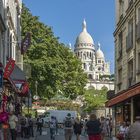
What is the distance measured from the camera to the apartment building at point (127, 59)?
99.5 ft

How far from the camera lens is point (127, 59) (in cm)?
3356

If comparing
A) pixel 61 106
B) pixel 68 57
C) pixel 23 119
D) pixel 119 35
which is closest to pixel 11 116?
pixel 23 119

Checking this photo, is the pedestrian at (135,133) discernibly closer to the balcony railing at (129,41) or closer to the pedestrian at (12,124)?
the pedestrian at (12,124)

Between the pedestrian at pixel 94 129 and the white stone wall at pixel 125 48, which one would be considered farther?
the white stone wall at pixel 125 48

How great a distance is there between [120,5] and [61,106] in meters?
64.9

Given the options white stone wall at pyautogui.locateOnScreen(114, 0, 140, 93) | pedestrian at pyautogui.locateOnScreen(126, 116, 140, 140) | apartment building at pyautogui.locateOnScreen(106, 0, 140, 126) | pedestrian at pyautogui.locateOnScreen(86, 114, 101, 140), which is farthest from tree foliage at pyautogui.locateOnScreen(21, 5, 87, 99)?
pedestrian at pyautogui.locateOnScreen(126, 116, 140, 140)

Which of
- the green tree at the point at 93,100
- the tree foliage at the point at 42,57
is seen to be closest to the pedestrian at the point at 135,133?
the tree foliage at the point at 42,57

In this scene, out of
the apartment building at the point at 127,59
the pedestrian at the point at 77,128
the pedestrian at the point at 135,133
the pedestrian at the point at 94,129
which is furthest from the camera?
the apartment building at the point at 127,59

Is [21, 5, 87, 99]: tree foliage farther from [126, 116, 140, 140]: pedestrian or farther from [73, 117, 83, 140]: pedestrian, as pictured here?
[126, 116, 140, 140]: pedestrian

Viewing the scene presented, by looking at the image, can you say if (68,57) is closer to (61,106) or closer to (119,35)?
(61,106)

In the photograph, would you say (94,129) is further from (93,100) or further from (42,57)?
(93,100)

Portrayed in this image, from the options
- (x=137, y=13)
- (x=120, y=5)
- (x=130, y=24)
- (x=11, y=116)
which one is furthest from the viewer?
(x=120, y=5)

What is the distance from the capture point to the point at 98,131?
22312 mm

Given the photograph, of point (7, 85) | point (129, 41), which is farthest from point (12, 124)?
point (129, 41)
